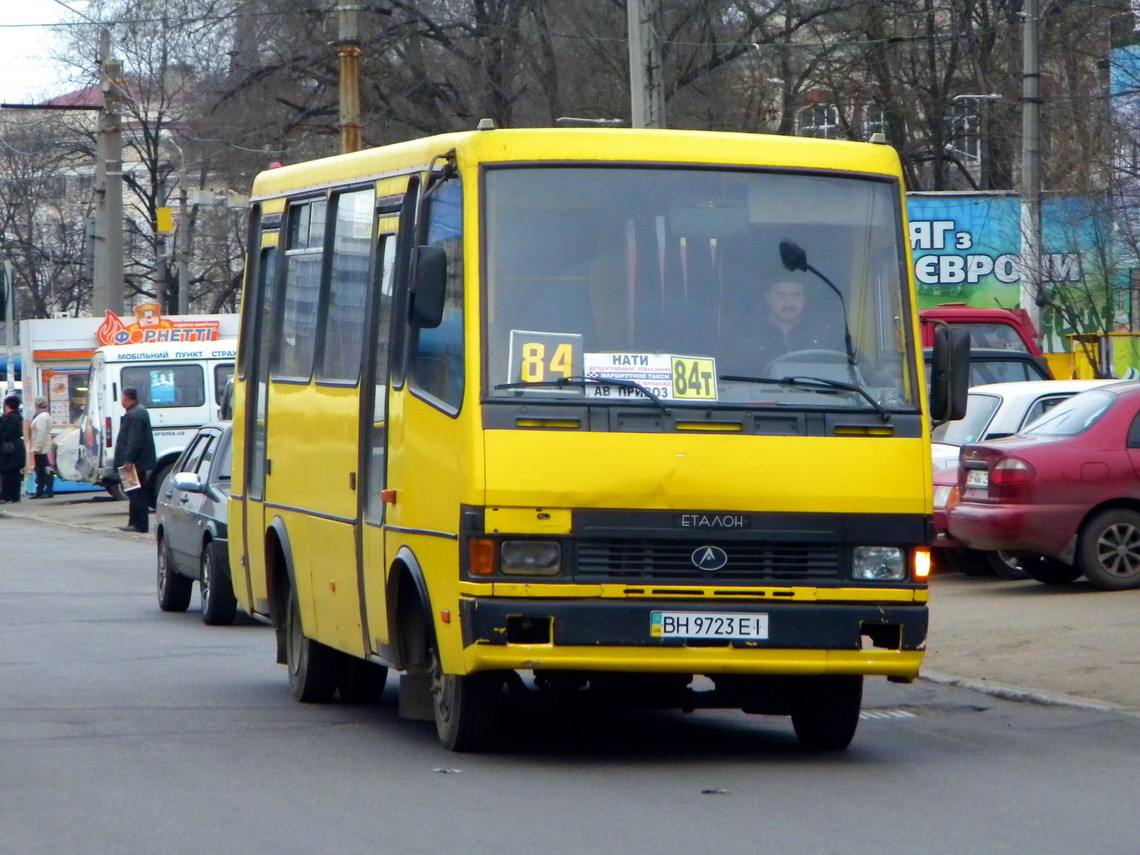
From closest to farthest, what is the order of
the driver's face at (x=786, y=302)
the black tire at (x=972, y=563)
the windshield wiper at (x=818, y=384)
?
the windshield wiper at (x=818, y=384), the driver's face at (x=786, y=302), the black tire at (x=972, y=563)

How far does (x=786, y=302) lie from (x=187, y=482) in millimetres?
8660

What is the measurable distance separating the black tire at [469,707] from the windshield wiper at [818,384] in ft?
5.24

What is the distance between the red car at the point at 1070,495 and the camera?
1534 cm

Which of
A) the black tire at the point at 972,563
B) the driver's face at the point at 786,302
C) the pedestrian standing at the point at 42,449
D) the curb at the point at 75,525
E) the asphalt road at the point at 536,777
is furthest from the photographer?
the pedestrian standing at the point at 42,449

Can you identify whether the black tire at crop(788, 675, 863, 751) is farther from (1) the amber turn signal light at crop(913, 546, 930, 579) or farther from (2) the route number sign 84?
(2) the route number sign 84

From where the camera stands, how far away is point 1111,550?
1555 centimetres

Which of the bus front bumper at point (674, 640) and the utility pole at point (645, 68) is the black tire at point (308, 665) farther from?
the utility pole at point (645, 68)

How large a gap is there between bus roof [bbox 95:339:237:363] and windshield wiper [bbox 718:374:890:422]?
75.0 ft

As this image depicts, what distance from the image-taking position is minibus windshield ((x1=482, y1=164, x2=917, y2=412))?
8.31 m

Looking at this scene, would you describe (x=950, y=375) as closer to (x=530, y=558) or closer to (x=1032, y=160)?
(x=530, y=558)

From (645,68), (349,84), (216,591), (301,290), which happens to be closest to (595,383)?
(301,290)

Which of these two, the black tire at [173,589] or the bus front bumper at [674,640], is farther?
the black tire at [173,589]

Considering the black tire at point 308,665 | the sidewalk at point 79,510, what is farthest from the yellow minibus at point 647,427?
the sidewalk at point 79,510

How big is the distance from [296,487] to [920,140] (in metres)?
35.9
